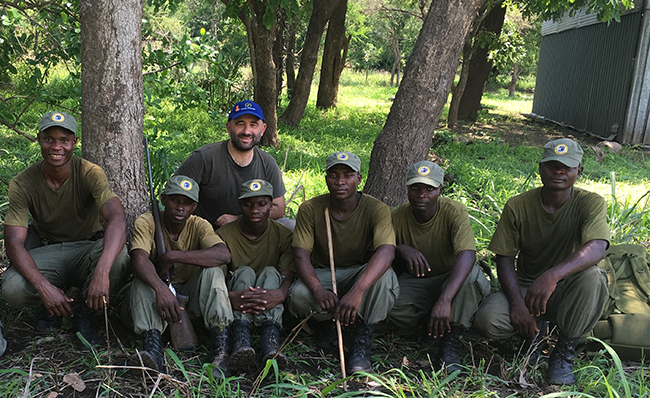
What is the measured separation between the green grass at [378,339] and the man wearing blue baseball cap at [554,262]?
0.22 metres

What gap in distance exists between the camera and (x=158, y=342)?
338 centimetres

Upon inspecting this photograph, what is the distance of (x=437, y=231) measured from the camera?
12.8 ft

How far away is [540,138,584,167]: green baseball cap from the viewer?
3568mm

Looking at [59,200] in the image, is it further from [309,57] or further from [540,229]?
[309,57]

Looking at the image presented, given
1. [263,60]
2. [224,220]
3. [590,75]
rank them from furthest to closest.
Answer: [590,75], [263,60], [224,220]

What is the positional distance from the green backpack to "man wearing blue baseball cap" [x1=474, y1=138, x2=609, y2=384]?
26 cm

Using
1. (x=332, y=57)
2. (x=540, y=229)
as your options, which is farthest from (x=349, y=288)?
(x=332, y=57)

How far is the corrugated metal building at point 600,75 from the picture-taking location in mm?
11633

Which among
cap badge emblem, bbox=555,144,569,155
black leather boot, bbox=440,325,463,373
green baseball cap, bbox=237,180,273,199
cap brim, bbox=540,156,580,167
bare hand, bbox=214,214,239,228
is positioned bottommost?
black leather boot, bbox=440,325,463,373

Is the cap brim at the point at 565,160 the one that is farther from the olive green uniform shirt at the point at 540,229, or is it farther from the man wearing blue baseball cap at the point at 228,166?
the man wearing blue baseball cap at the point at 228,166

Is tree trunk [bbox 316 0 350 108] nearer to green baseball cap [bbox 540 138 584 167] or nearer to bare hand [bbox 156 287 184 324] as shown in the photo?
green baseball cap [bbox 540 138 584 167]

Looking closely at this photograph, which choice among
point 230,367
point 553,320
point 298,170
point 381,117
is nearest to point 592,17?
point 381,117

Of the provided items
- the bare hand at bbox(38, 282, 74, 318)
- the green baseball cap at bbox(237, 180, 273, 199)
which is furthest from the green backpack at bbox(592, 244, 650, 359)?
the bare hand at bbox(38, 282, 74, 318)

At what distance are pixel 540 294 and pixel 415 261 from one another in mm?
789
